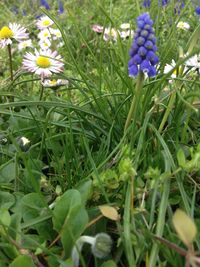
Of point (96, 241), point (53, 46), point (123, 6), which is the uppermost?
point (123, 6)

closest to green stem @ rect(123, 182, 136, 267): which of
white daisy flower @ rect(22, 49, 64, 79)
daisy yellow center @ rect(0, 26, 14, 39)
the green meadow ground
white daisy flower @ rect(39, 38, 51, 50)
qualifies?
the green meadow ground

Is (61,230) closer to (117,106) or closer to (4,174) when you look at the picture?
(4,174)

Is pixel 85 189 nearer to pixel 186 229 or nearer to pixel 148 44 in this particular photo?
pixel 148 44

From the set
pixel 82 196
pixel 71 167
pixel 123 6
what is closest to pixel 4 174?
pixel 71 167

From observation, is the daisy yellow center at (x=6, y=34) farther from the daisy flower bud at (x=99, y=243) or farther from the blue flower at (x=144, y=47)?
the daisy flower bud at (x=99, y=243)

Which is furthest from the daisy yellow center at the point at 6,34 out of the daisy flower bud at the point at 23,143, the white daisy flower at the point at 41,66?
the daisy flower bud at the point at 23,143
